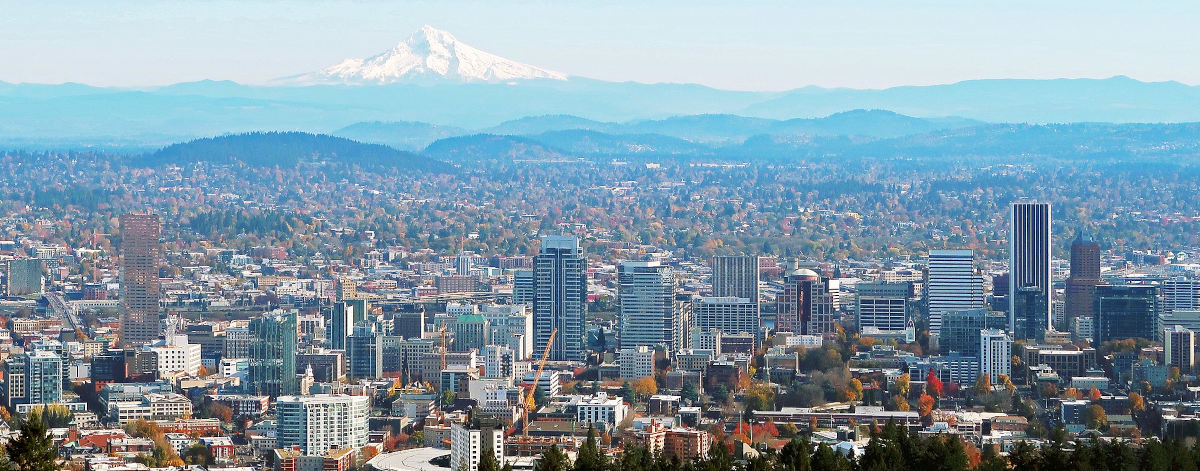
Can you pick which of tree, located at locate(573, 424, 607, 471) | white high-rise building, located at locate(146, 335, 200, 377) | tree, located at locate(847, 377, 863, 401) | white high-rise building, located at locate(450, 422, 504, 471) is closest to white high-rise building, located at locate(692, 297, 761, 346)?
tree, located at locate(847, 377, 863, 401)

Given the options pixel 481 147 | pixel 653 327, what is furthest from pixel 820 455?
pixel 481 147

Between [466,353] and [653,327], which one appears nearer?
[466,353]

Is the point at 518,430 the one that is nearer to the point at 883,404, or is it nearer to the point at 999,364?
the point at 883,404

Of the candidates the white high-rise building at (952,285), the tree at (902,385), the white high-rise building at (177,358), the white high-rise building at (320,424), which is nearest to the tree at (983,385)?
the tree at (902,385)

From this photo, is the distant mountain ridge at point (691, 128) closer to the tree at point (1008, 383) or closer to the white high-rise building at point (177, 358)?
the white high-rise building at point (177, 358)

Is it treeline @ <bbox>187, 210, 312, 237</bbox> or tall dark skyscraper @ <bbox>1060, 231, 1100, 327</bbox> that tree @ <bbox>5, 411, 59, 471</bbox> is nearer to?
tall dark skyscraper @ <bbox>1060, 231, 1100, 327</bbox>

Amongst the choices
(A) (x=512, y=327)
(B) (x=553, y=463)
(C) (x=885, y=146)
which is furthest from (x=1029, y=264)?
(C) (x=885, y=146)
